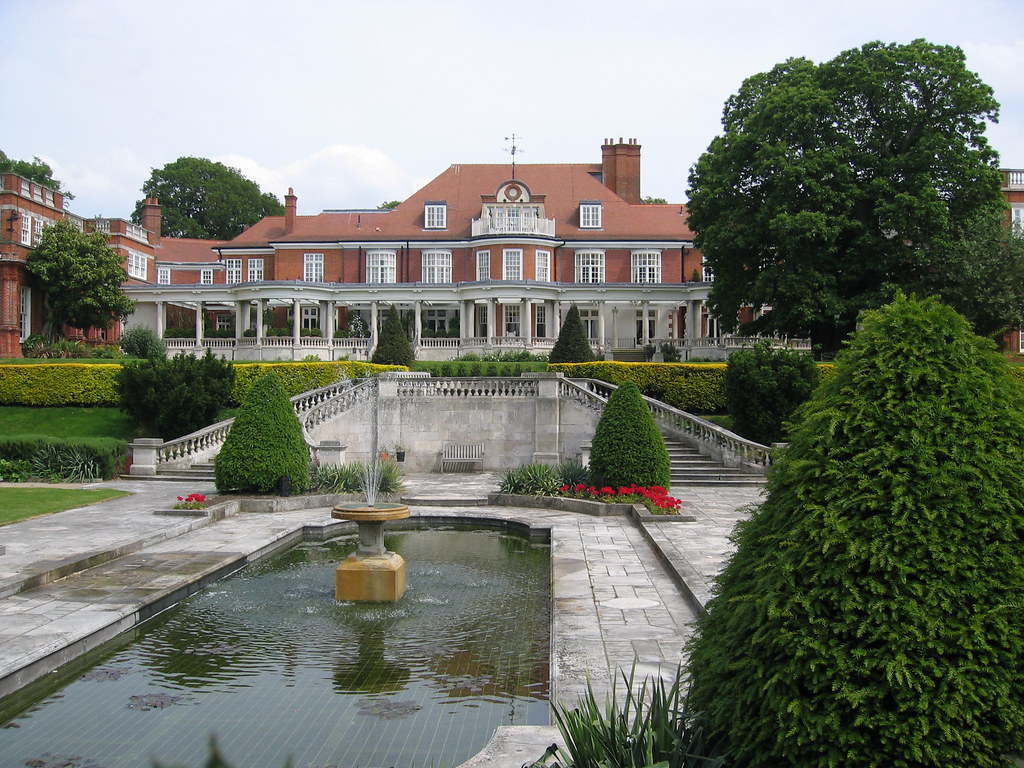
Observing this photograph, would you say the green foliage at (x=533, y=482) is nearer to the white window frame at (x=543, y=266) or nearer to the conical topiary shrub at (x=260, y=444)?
the conical topiary shrub at (x=260, y=444)

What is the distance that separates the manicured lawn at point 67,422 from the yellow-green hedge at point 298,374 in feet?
11.8

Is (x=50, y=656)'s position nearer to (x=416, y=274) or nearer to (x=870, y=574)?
(x=870, y=574)

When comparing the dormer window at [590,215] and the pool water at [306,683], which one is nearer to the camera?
the pool water at [306,683]

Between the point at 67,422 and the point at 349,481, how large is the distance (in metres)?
13.3

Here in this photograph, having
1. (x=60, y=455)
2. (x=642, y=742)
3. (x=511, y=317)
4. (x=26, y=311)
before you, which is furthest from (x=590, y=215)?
(x=642, y=742)

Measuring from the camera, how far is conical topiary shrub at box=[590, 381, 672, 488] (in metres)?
18.7

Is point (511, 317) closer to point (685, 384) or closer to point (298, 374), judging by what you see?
point (298, 374)

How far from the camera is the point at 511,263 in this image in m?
53.6

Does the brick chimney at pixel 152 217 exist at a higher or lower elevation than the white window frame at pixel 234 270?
higher

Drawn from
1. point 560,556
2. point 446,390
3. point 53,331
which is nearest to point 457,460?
point 446,390

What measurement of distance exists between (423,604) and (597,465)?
9048 millimetres

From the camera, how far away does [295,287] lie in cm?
4703

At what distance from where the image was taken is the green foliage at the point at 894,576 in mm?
3676

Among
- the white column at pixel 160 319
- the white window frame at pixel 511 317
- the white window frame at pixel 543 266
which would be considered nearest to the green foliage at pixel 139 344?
the white column at pixel 160 319
